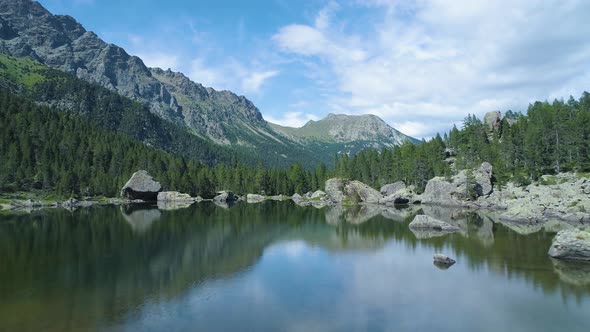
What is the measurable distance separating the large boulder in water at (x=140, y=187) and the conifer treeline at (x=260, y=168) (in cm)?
784

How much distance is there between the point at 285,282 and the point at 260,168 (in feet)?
505

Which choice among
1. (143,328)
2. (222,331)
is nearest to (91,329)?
(143,328)

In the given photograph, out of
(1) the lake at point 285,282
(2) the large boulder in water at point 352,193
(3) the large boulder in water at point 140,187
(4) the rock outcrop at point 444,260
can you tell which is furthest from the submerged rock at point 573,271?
(3) the large boulder in water at point 140,187

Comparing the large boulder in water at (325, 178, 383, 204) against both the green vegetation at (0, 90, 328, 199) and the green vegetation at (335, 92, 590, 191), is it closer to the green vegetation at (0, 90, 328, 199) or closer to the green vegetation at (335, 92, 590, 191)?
the green vegetation at (335, 92, 590, 191)

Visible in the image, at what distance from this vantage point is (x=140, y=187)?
482 feet

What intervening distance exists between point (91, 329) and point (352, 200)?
417ft

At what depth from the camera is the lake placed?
27.6m

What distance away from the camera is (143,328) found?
25766 millimetres

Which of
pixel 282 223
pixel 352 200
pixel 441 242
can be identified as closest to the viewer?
pixel 441 242

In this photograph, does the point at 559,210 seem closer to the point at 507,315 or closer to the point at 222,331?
the point at 507,315

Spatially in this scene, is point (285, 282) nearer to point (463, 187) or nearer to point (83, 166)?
point (463, 187)

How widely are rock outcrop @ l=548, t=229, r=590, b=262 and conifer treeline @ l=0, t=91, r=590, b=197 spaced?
7625 centimetres

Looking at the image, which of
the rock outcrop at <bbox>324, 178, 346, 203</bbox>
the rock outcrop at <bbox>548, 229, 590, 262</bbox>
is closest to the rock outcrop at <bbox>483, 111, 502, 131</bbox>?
the rock outcrop at <bbox>324, 178, 346, 203</bbox>

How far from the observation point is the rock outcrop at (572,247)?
1770 inches
